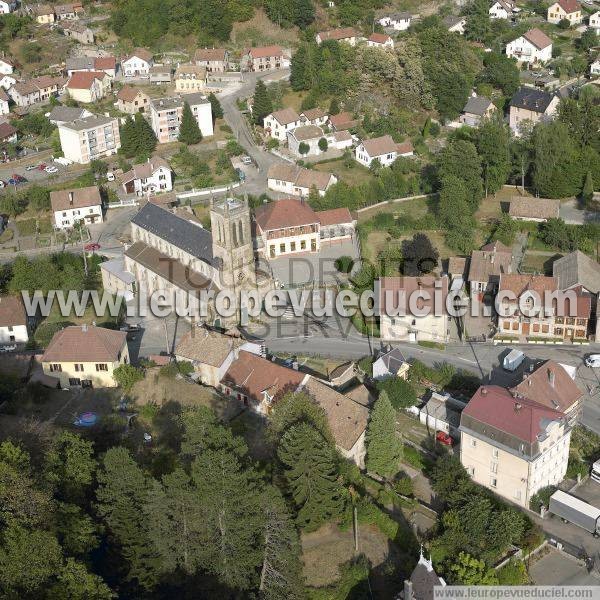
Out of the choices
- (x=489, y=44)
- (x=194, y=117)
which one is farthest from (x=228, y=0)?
(x=489, y=44)

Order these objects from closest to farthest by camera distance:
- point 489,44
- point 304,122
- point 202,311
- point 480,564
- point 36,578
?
1. point 36,578
2. point 480,564
3. point 202,311
4. point 304,122
5. point 489,44

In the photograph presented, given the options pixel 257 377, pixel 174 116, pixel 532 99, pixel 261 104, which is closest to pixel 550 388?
pixel 257 377

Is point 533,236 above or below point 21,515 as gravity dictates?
below

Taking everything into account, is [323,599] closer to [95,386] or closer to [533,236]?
[95,386]

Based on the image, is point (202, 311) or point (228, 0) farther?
point (228, 0)

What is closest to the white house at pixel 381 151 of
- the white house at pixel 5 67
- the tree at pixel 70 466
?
the tree at pixel 70 466

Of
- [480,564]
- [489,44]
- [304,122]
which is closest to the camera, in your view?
[480,564]
